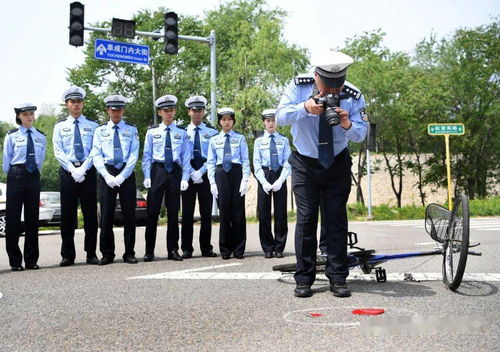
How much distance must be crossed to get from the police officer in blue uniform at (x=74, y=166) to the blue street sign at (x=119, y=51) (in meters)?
9.47

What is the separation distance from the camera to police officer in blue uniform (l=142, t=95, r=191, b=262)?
8.93m

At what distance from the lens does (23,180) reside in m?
8.21

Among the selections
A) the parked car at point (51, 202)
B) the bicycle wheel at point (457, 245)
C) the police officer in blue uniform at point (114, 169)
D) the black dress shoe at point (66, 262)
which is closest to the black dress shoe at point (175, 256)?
the police officer in blue uniform at point (114, 169)

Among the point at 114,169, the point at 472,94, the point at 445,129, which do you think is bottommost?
the point at 114,169

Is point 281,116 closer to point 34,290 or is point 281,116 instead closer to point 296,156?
point 296,156

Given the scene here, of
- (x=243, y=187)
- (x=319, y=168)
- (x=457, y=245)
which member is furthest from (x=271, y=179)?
(x=457, y=245)

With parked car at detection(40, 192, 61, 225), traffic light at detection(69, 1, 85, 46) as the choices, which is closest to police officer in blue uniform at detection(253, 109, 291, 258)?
traffic light at detection(69, 1, 85, 46)

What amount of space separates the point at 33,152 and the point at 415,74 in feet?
100.0

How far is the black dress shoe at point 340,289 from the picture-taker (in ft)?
18.0

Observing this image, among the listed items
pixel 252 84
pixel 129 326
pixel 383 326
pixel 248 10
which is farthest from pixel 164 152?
pixel 248 10

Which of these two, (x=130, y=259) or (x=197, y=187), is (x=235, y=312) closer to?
(x=130, y=259)

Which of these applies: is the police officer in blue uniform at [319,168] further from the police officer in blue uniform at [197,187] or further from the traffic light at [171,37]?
the traffic light at [171,37]

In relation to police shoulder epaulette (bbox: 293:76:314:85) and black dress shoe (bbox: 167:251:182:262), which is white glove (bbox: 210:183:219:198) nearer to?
black dress shoe (bbox: 167:251:182:262)

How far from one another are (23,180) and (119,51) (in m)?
10.5
